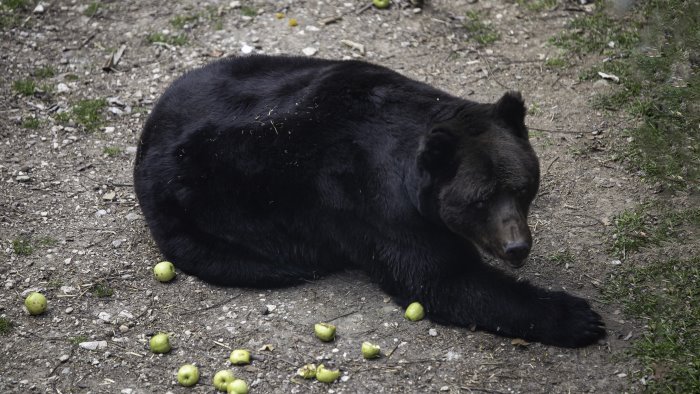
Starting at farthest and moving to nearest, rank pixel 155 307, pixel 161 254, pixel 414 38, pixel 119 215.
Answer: pixel 414 38 < pixel 119 215 < pixel 161 254 < pixel 155 307

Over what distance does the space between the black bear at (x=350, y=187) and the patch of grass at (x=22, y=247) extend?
3.73 ft

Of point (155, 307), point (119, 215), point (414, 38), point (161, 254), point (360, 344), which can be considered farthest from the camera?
point (414, 38)

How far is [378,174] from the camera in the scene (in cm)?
669

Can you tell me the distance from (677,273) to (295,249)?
306 centimetres

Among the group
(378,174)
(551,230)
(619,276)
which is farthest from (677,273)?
(378,174)

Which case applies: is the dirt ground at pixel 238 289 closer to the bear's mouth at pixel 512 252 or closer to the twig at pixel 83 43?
the twig at pixel 83 43

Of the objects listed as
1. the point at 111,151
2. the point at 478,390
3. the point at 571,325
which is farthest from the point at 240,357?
the point at 111,151

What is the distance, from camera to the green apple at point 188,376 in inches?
243

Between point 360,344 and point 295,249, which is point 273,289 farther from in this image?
point 360,344

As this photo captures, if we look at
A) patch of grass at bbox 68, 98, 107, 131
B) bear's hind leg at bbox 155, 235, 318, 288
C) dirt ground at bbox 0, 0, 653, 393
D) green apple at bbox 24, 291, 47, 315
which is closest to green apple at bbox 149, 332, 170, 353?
dirt ground at bbox 0, 0, 653, 393

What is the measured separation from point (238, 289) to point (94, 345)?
126 centimetres

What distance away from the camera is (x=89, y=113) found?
982 cm

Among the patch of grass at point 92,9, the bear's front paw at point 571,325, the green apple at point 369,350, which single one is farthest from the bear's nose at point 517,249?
the patch of grass at point 92,9

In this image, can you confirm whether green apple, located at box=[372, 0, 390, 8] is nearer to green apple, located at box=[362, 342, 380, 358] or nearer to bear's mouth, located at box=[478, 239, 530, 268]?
bear's mouth, located at box=[478, 239, 530, 268]
